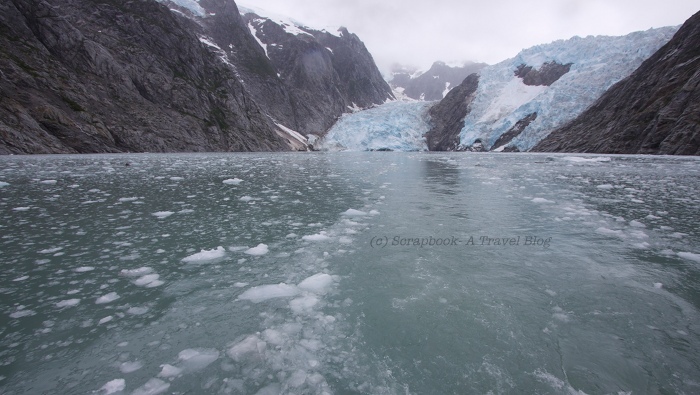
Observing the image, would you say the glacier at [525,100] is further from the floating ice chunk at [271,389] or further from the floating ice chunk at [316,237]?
the floating ice chunk at [271,389]

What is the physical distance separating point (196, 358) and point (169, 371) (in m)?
0.25

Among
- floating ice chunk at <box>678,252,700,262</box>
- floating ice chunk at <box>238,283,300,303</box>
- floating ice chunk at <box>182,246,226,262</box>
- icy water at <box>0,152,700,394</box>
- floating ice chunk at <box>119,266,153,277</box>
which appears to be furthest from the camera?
floating ice chunk at <box>182,246,226,262</box>

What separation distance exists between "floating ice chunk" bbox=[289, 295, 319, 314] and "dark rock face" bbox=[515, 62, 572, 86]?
112 m

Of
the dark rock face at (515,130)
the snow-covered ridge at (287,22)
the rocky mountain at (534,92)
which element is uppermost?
the snow-covered ridge at (287,22)

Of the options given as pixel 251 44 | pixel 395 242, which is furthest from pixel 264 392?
pixel 251 44

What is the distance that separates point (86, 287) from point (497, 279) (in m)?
6.03

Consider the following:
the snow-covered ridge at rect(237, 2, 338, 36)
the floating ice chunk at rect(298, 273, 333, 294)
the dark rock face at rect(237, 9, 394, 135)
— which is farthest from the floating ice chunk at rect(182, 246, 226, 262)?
the snow-covered ridge at rect(237, 2, 338, 36)

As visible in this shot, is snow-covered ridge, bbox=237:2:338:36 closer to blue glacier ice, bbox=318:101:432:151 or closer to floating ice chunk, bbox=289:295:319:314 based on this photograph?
blue glacier ice, bbox=318:101:432:151

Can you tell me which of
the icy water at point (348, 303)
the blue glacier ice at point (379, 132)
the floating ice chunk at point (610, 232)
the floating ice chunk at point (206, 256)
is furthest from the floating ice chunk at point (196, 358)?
the blue glacier ice at point (379, 132)

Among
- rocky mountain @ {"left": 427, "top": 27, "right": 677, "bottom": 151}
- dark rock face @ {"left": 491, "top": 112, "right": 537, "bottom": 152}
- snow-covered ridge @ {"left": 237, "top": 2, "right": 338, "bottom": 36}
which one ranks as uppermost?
snow-covered ridge @ {"left": 237, "top": 2, "right": 338, "bottom": 36}

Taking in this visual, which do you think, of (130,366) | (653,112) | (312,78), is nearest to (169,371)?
(130,366)

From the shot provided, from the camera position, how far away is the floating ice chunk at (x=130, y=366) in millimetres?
3100

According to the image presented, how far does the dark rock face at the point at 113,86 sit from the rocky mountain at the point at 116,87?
0.50ft

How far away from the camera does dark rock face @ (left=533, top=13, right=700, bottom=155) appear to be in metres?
39.1
